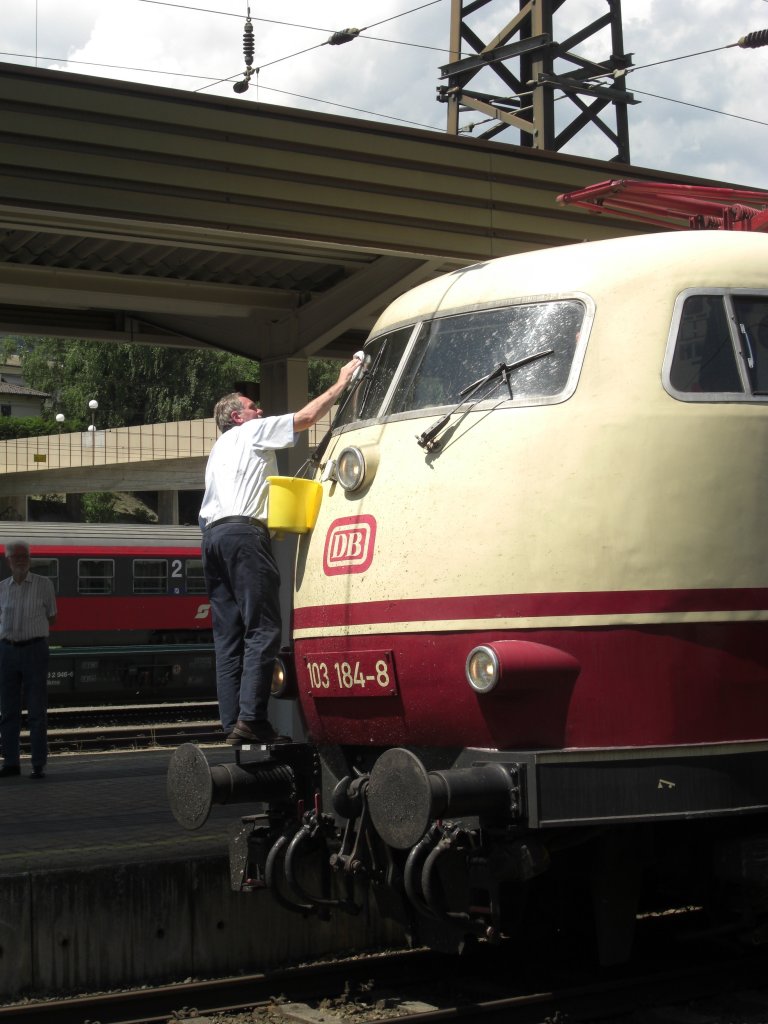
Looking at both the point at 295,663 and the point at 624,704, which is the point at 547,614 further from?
the point at 295,663

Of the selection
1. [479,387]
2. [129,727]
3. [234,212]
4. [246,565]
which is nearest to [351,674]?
[246,565]

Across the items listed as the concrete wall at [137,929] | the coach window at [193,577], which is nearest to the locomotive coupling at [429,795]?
the concrete wall at [137,929]


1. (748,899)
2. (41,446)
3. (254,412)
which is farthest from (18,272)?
(41,446)

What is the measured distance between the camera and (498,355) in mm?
5887

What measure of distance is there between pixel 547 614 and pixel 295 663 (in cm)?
150

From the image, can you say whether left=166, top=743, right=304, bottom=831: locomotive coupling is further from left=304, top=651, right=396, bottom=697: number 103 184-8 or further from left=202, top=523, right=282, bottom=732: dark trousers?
left=304, top=651, right=396, bottom=697: number 103 184-8

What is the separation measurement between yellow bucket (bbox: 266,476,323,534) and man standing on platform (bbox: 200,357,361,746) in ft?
0.44

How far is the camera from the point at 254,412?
6676mm

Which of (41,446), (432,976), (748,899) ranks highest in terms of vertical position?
(41,446)

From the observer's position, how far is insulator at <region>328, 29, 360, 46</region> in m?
14.4

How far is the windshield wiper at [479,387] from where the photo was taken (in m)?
5.73

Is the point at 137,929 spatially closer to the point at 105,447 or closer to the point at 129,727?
the point at 129,727

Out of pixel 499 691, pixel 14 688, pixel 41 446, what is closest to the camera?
pixel 499 691

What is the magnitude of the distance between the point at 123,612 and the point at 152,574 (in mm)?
870
